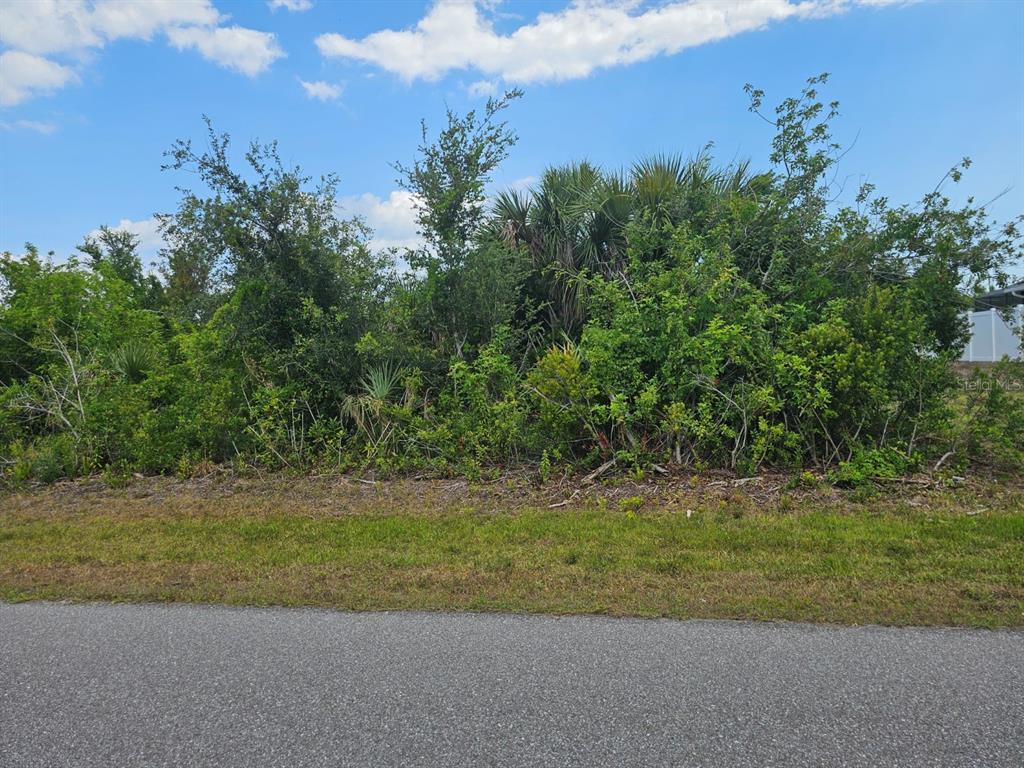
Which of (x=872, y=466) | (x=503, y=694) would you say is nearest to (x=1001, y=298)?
(x=872, y=466)

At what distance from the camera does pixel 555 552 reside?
18.2 feet

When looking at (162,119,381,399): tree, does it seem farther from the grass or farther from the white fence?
the white fence

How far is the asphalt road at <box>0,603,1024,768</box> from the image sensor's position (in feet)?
9.30

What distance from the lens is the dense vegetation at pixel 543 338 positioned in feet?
25.2

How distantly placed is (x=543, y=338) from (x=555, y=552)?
5359 mm

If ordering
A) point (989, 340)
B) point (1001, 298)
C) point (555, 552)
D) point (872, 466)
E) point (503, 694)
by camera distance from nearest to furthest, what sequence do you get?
1. point (503, 694)
2. point (555, 552)
3. point (872, 466)
4. point (1001, 298)
5. point (989, 340)

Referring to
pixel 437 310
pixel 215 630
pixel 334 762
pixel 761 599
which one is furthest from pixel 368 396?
pixel 334 762

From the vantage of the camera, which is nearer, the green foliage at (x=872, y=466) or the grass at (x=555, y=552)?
the grass at (x=555, y=552)

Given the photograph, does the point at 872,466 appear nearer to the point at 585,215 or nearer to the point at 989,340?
the point at 585,215

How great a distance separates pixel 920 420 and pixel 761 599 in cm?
446

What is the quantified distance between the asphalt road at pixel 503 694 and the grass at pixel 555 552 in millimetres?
400

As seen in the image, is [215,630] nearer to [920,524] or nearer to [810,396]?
[920,524]

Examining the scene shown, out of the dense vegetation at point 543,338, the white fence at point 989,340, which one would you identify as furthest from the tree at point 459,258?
the white fence at point 989,340

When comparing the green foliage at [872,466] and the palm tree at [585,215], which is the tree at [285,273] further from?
the green foliage at [872,466]
